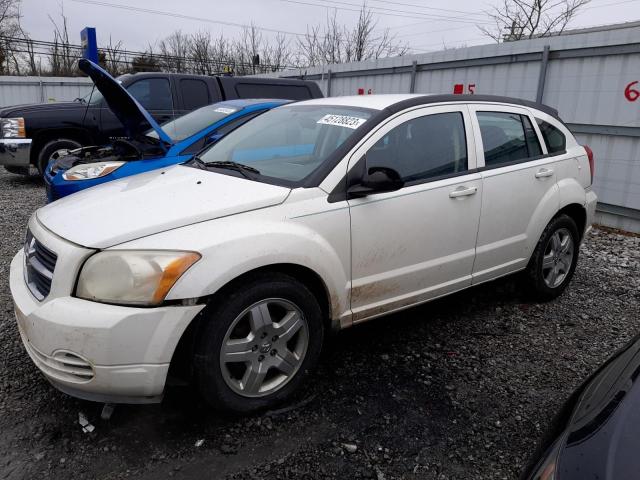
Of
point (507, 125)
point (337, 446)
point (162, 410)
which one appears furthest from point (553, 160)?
point (162, 410)

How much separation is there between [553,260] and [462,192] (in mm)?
1427

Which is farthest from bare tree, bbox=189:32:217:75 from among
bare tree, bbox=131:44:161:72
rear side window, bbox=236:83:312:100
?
rear side window, bbox=236:83:312:100

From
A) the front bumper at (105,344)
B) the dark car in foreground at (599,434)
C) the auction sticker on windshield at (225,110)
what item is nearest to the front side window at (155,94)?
the auction sticker on windshield at (225,110)

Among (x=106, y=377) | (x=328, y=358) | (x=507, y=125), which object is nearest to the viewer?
(x=106, y=377)

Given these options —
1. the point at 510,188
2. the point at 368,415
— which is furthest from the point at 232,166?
the point at 510,188

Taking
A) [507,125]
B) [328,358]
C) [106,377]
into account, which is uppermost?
[507,125]

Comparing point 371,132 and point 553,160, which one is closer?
point 371,132

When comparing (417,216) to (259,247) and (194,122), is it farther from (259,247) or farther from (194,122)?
(194,122)

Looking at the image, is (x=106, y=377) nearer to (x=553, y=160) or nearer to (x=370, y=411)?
(x=370, y=411)

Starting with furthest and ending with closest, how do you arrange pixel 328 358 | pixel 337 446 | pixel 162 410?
1. pixel 328 358
2. pixel 162 410
3. pixel 337 446

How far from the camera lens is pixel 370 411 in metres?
2.71

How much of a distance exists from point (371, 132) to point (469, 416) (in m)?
1.68

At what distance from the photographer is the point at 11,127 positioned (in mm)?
8391

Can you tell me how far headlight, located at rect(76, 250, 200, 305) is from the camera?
2.18 metres
